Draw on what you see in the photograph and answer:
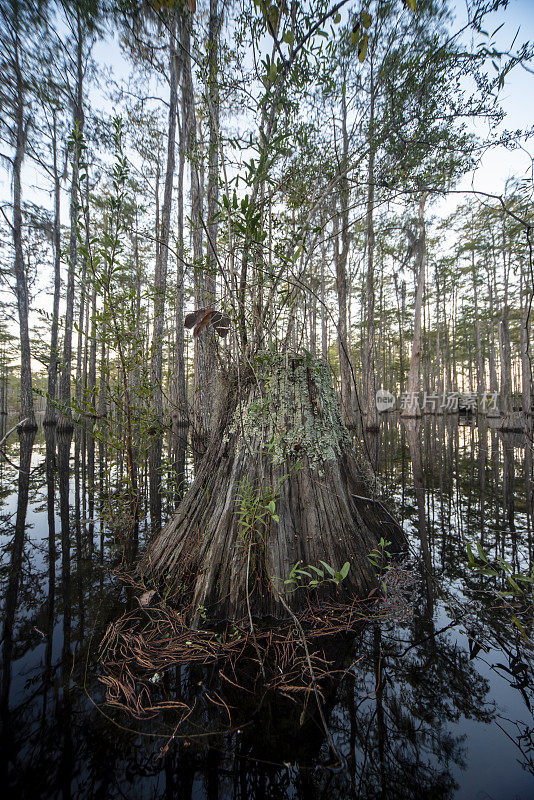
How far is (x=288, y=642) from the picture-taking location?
5.49 feet

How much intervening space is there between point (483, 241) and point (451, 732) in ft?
74.2

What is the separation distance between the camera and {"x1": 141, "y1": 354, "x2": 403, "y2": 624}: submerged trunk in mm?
1968

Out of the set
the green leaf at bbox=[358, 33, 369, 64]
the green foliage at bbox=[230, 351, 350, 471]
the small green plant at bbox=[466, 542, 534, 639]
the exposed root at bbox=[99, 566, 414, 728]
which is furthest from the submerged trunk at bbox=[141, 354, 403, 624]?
the green leaf at bbox=[358, 33, 369, 64]

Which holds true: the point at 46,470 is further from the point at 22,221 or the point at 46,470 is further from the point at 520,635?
the point at 22,221

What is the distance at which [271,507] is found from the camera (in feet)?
5.73

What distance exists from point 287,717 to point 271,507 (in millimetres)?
889

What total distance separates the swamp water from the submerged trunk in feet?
1.35

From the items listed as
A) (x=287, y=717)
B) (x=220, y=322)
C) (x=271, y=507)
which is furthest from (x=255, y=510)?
(x=220, y=322)

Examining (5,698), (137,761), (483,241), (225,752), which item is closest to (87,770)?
(137,761)

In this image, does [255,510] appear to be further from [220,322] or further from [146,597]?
[220,322]

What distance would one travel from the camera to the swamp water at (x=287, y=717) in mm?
1062

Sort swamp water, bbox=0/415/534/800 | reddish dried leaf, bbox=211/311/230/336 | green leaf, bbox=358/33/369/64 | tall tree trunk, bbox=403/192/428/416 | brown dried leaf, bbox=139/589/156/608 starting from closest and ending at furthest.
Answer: swamp water, bbox=0/415/534/800 < green leaf, bbox=358/33/369/64 < brown dried leaf, bbox=139/589/156/608 < reddish dried leaf, bbox=211/311/230/336 < tall tree trunk, bbox=403/192/428/416

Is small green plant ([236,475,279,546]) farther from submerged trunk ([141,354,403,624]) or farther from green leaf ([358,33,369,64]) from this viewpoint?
green leaf ([358,33,369,64])

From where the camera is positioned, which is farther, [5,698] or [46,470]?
[46,470]
